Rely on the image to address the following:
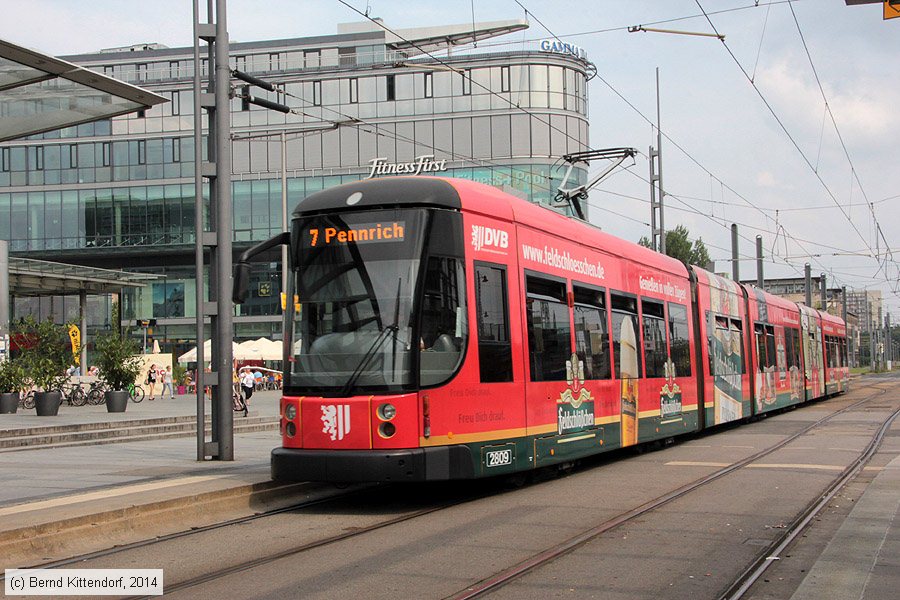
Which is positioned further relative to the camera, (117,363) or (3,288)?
(117,363)

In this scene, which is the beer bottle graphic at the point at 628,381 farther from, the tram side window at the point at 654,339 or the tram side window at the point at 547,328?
the tram side window at the point at 547,328

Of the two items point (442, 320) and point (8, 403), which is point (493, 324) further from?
point (8, 403)

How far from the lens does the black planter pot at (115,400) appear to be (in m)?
30.7

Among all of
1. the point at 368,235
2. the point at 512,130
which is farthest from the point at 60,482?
the point at 512,130

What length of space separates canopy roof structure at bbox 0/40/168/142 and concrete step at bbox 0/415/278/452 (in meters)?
9.84

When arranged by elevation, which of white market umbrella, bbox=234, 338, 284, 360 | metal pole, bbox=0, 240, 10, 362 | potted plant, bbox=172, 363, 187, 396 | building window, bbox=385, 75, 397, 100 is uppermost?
building window, bbox=385, 75, 397, 100

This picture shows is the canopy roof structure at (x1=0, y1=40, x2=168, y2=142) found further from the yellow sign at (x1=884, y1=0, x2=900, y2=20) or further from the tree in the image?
the tree

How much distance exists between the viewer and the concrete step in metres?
21.3

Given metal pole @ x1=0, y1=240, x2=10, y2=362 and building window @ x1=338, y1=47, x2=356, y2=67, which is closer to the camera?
metal pole @ x1=0, y1=240, x2=10, y2=362

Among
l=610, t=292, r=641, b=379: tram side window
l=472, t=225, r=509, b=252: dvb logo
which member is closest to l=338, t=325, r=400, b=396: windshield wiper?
l=472, t=225, r=509, b=252: dvb logo

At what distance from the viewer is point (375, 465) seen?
10.6m

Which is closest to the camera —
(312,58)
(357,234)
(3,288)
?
(357,234)

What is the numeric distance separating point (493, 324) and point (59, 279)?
3186cm

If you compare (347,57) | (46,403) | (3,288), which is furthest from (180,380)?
(3,288)
